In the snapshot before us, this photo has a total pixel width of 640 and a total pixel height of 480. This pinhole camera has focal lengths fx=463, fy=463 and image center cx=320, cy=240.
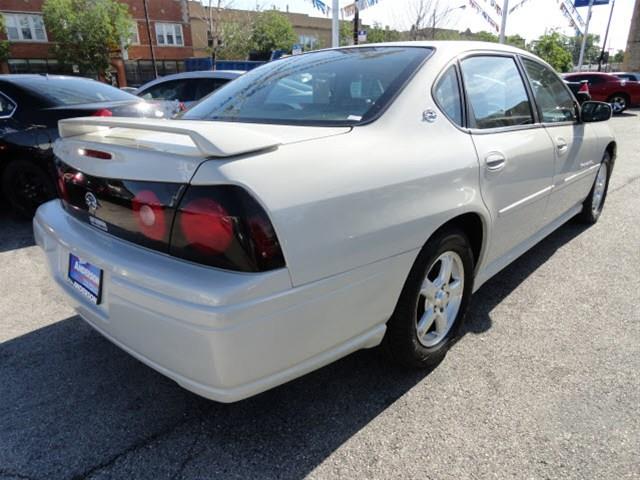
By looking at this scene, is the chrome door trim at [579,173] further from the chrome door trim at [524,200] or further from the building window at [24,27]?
the building window at [24,27]

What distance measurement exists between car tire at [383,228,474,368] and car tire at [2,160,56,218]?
4.19 meters

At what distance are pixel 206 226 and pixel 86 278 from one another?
0.76 m

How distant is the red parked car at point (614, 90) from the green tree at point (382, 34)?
14590 millimetres

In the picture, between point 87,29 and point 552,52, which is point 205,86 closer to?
point 87,29

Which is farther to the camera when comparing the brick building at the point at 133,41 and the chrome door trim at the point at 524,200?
the brick building at the point at 133,41

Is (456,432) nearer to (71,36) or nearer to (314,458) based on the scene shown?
(314,458)

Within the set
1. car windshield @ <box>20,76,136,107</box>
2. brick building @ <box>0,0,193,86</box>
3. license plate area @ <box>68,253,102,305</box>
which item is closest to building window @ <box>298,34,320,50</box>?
brick building @ <box>0,0,193,86</box>

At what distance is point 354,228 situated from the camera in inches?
66.3

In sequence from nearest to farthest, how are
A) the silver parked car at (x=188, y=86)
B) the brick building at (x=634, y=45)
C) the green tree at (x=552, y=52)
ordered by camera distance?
the silver parked car at (x=188, y=86)
the brick building at (x=634, y=45)
the green tree at (x=552, y=52)

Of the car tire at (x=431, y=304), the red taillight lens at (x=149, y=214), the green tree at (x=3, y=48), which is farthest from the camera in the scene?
the green tree at (x=3, y=48)

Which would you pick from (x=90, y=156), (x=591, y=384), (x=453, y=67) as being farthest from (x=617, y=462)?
(x=90, y=156)

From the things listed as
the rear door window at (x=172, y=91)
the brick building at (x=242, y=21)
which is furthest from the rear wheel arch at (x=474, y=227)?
the brick building at (x=242, y=21)

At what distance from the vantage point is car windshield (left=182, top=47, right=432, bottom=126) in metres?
2.10

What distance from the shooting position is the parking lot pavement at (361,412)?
1815 millimetres
